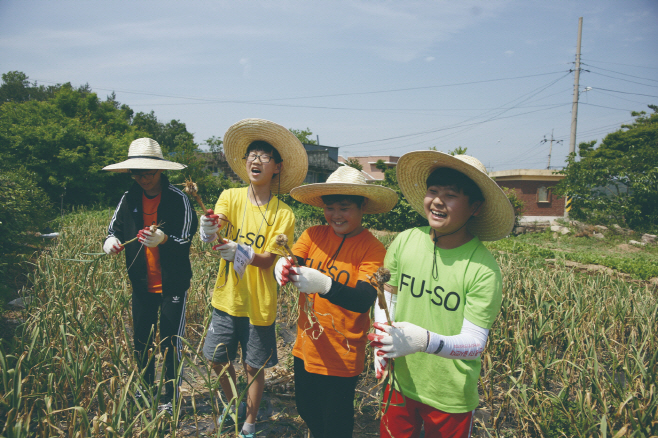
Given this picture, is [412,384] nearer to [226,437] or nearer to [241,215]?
Answer: [226,437]

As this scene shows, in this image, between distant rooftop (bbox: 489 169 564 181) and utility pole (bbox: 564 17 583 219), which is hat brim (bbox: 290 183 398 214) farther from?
distant rooftop (bbox: 489 169 564 181)

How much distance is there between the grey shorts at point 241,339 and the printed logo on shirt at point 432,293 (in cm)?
82

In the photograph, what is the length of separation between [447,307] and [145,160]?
177cm

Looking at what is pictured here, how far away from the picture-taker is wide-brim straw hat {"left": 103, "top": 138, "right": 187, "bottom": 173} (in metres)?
2.08

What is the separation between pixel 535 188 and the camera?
22797 millimetres

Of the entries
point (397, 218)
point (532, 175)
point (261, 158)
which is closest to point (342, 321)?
point (261, 158)

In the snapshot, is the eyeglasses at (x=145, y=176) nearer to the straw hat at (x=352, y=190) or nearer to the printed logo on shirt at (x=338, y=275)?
the straw hat at (x=352, y=190)

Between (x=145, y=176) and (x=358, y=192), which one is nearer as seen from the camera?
(x=358, y=192)

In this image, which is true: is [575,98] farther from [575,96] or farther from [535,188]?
[535,188]

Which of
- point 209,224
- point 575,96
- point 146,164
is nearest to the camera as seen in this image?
point 209,224

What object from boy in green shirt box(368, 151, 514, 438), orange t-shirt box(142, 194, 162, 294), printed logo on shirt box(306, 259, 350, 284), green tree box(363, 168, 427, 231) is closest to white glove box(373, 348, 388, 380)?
boy in green shirt box(368, 151, 514, 438)

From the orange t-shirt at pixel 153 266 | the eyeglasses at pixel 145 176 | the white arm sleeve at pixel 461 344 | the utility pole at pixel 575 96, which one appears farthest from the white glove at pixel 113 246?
the utility pole at pixel 575 96

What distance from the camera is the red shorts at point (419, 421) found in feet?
4.46

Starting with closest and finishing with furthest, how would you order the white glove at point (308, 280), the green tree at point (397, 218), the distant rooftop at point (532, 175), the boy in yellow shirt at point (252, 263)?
1. the white glove at point (308, 280)
2. the boy in yellow shirt at point (252, 263)
3. the green tree at point (397, 218)
4. the distant rooftop at point (532, 175)
